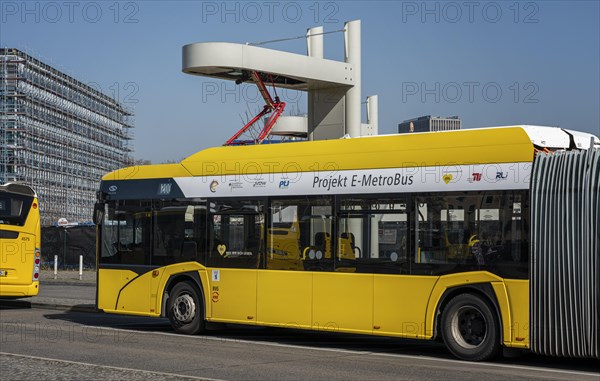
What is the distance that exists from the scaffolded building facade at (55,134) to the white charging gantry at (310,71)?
4826cm

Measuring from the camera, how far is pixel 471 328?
1250 centimetres

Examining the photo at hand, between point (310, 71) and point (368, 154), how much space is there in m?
12.5

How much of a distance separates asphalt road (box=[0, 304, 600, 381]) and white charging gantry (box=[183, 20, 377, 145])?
9805mm

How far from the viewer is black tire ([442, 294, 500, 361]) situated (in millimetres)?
12172

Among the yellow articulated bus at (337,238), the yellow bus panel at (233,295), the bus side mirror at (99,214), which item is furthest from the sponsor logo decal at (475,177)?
the bus side mirror at (99,214)

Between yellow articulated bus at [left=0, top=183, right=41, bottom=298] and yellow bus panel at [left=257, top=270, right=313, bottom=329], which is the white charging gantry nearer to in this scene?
yellow articulated bus at [left=0, top=183, right=41, bottom=298]

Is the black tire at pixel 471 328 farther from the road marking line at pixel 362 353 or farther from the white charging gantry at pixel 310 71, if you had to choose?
the white charging gantry at pixel 310 71

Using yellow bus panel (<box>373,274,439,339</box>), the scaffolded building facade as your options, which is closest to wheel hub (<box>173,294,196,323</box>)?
yellow bus panel (<box>373,274,439,339</box>)

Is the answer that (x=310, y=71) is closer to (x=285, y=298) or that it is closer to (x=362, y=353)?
(x=285, y=298)

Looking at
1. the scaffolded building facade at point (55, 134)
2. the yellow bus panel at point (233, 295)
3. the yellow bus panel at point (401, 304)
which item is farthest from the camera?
the scaffolded building facade at point (55, 134)

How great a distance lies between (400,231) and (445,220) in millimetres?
769

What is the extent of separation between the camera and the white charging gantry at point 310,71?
82.2 ft

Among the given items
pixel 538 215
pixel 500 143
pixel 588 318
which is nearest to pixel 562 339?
pixel 588 318

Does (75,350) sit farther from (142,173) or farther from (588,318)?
(588,318)
